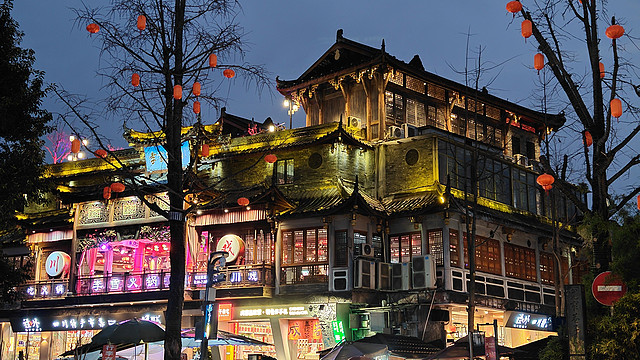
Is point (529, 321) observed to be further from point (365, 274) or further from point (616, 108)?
point (616, 108)

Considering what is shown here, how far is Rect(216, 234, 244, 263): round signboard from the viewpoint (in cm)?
2592

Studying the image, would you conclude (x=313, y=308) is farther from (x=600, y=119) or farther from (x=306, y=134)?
(x=600, y=119)

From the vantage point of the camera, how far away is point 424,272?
78.5 ft

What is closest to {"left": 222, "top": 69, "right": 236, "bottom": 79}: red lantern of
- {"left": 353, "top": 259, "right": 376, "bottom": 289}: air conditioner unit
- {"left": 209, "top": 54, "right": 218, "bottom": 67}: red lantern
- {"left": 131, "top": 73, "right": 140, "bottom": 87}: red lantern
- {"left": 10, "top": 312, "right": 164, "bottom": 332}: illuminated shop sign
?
{"left": 209, "top": 54, "right": 218, "bottom": 67}: red lantern

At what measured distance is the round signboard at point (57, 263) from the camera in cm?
2972

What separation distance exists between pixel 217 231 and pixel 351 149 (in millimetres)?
6121

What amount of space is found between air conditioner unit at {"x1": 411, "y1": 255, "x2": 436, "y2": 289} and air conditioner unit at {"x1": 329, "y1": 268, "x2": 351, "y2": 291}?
2.31m

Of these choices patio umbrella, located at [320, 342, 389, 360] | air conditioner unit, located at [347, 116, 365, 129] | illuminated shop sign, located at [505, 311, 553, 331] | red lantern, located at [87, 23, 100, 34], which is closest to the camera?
red lantern, located at [87, 23, 100, 34]

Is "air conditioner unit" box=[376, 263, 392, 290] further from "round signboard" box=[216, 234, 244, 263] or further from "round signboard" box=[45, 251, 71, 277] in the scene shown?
"round signboard" box=[45, 251, 71, 277]

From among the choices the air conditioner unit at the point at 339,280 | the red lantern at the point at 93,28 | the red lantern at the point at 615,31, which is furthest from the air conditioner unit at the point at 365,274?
the red lantern at the point at 615,31

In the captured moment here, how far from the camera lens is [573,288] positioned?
444 inches

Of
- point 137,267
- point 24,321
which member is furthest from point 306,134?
point 24,321

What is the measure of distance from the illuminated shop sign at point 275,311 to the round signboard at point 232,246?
197 centimetres

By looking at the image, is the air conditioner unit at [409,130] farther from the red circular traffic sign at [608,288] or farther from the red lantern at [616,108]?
the red circular traffic sign at [608,288]
